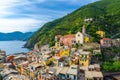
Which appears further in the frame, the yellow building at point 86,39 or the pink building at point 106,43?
the yellow building at point 86,39

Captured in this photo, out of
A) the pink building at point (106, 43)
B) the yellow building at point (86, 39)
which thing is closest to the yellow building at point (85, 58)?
the pink building at point (106, 43)

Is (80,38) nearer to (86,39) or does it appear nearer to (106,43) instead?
(86,39)

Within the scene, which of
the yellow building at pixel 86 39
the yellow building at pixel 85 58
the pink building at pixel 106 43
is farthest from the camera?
the yellow building at pixel 86 39

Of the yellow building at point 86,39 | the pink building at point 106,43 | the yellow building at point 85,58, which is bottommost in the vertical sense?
the yellow building at point 85,58

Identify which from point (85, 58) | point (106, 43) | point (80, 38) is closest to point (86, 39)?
point (80, 38)

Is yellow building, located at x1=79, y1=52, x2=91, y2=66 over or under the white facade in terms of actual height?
under

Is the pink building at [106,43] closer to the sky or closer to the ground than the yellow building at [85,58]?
closer to the sky

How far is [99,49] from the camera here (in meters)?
60.0

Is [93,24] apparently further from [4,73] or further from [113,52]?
[4,73]

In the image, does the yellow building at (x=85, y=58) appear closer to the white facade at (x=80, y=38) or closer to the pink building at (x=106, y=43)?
the pink building at (x=106, y=43)

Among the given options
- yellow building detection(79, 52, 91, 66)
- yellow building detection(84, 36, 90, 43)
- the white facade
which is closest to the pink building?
yellow building detection(84, 36, 90, 43)

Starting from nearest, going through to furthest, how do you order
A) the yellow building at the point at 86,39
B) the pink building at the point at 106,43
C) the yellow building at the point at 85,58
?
the yellow building at the point at 85,58 → the pink building at the point at 106,43 → the yellow building at the point at 86,39

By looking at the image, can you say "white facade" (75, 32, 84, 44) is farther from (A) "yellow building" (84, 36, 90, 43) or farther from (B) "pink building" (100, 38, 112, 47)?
(B) "pink building" (100, 38, 112, 47)

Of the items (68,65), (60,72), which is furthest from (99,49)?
(60,72)
